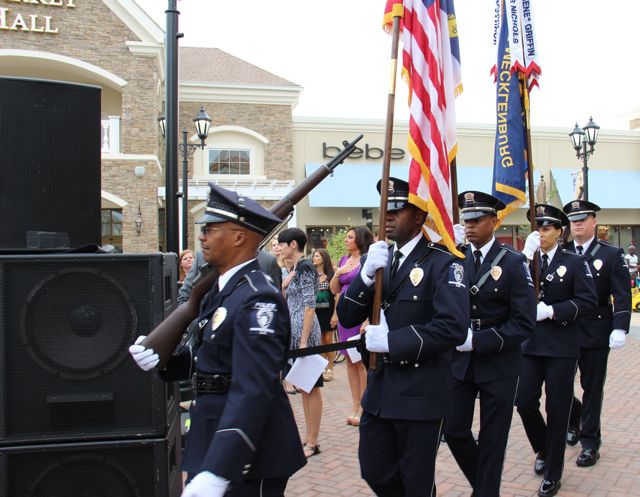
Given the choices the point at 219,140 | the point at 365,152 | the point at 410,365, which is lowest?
the point at 410,365

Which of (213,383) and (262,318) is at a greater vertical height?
(262,318)

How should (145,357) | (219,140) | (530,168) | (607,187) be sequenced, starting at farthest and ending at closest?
(607,187)
(219,140)
(530,168)
(145,357)

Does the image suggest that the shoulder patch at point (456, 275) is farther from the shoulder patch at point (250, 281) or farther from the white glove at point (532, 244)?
the white glove at point (532, 244)

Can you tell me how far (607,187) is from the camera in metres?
29.5

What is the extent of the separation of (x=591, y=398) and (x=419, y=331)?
121 inches

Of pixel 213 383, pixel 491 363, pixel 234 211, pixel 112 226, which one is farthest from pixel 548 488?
pixel 112 226

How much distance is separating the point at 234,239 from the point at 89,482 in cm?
157

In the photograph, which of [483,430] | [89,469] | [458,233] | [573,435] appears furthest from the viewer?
[573,435]

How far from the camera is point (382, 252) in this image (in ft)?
10.5

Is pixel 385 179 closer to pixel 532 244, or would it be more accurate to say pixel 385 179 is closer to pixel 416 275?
pixel 416 275

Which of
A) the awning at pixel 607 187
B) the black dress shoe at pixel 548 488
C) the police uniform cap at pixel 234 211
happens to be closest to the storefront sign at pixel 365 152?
the awning at pixel 607 187

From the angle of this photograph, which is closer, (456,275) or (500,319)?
(456,275)

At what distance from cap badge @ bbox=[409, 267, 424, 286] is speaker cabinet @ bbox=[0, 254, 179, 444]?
128cm

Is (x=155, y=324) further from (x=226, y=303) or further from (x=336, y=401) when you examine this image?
A: (x=336, y=401)
